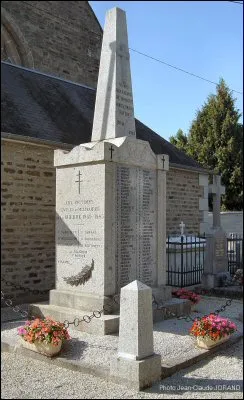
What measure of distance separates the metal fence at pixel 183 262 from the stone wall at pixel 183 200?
2.11 metres

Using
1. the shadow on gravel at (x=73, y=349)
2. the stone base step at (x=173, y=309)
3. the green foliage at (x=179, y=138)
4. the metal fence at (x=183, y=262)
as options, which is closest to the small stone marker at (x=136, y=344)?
the shadow on gravel at (x=73, y=349)

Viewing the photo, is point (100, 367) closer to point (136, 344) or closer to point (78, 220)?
point (136, 344)

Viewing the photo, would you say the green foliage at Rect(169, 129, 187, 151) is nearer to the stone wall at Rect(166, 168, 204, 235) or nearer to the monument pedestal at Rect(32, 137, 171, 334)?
the stone wall at Rect(166, 168, 204, 235)

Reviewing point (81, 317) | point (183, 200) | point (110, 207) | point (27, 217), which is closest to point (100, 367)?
point (81, 317)

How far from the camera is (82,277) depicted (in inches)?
225

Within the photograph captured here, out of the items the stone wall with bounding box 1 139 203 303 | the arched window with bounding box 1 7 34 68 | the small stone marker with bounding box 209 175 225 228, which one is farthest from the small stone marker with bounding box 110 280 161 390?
the arched window with bounding box 1 7 34 68

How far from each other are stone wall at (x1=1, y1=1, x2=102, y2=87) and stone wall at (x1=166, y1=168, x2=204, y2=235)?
5.38 m

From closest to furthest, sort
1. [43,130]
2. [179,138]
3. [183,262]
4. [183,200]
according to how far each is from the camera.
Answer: [43,130]
[183,262]
[183,200]
[179,138]

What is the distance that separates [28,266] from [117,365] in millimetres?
4741

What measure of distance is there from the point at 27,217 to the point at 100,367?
186 inches

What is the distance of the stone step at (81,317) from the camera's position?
520 cm

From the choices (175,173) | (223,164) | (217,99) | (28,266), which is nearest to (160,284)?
(28,266)

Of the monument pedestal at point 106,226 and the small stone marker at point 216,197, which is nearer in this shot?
the monument pedestal at point 106,226

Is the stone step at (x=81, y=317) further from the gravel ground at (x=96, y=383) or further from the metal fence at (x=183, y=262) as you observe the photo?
the metal fence at (x=183, y=262)
